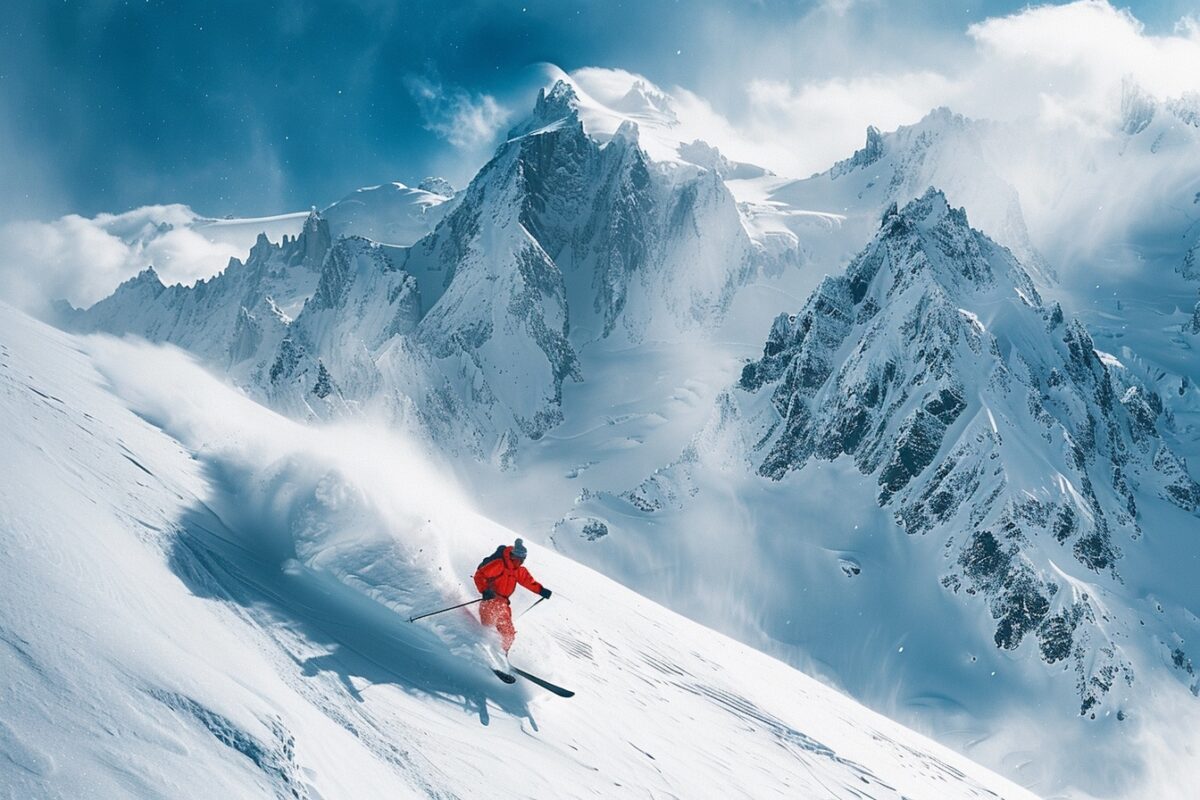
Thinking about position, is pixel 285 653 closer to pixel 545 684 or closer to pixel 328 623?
pixel 328 623

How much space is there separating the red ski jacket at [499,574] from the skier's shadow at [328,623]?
91 cm

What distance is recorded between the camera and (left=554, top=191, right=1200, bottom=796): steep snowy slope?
7838 cm

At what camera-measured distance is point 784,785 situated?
1075 cm

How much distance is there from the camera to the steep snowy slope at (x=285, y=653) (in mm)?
4773

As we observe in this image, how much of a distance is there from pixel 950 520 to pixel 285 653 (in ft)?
319

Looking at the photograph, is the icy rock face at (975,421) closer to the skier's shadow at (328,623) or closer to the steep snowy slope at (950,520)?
the steep snowy slope at (950,520)

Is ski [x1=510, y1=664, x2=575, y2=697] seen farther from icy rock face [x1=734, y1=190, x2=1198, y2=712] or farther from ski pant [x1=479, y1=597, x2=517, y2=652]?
icy rock face [x1=734, y1=190, x2=1198, y2=712]

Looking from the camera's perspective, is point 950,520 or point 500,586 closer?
point 500,586

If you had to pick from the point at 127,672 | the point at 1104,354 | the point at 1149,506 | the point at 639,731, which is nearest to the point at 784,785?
→ the point at 639,731

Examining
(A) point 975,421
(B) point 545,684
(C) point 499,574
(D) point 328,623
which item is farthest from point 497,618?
(A) point 975,421

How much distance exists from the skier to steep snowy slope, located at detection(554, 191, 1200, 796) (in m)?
78.1

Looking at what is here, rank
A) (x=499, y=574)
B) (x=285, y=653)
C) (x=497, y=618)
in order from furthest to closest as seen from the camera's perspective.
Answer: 1. (x=499, y=574)
2. (x=497, y=618)
3. (x=285, y=653)

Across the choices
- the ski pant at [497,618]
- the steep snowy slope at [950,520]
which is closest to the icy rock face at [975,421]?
the steep snowy slope at [950,520]

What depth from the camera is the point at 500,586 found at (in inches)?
396
